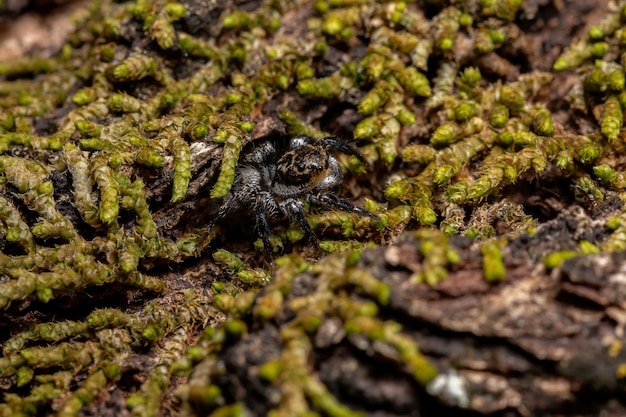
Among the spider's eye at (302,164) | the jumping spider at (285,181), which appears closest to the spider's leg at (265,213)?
the jumping spider at (285,181)

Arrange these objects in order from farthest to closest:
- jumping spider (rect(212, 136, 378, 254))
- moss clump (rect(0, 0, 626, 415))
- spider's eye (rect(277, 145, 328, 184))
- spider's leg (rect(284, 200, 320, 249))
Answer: spider's eye (rect(277, 145, 328, 184))
jumping spider (rect(212, 136, 378, 254))
spider's leg (rect(284, 200, 320, 249))
moss clump (rect(0, 0, 626, 415))

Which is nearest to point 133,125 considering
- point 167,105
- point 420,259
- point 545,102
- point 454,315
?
point 167,105

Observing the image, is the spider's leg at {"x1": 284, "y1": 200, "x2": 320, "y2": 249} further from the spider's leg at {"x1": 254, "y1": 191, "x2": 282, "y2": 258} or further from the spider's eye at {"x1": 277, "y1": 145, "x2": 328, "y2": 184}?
the spider's eye at {"x1": 277, "y1": 145, "x2": 328, "y2": 184}

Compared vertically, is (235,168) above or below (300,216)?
above

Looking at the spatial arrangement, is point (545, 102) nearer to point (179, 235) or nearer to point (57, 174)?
point (179, 235)

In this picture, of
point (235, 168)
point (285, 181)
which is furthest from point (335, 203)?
point (235, 168)

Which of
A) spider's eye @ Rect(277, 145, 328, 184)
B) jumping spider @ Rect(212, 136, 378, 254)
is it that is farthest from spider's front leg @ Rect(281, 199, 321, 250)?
spider's eye @ Rect(277, 145, 328, 184)

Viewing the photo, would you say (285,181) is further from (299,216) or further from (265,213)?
(299,216)
